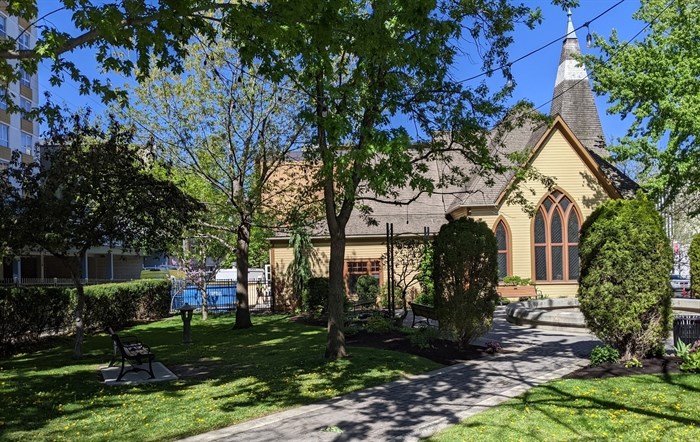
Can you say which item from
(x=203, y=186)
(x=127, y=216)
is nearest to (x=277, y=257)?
(x=203, y=186)

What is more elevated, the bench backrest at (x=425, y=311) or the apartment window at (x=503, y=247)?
the apartment window at (x=503, y=247)

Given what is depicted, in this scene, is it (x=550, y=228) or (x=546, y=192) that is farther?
(x=550, y=228)

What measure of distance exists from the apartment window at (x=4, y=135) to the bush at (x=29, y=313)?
30.4 meters

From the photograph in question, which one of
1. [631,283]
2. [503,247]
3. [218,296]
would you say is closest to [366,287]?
[503,247]

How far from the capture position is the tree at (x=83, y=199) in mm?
12086

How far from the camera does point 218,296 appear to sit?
2984 centimetres

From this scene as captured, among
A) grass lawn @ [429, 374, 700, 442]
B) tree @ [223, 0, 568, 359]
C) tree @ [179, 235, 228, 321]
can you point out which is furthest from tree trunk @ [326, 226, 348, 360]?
tree @ [179, 235, 228, 321]

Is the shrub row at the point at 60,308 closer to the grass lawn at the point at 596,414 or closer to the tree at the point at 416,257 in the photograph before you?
the grass lawn at the point at 596,414

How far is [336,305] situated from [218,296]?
2008cm

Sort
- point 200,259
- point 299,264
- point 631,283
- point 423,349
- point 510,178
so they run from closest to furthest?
1. point 631,283
2. point 423,349
3. point 510,178
4. point 299,264
5. point 200,259

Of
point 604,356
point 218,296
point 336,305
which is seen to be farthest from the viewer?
point 218,296

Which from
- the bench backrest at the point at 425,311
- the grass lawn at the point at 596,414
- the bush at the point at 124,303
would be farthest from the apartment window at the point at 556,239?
the bush at the point at 124,303

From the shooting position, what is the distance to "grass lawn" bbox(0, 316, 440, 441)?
685cm

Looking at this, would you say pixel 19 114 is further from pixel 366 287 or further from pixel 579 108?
pixel 579 108
